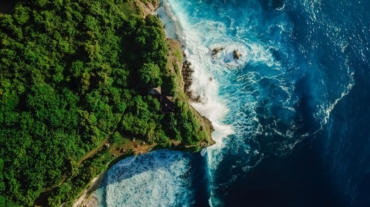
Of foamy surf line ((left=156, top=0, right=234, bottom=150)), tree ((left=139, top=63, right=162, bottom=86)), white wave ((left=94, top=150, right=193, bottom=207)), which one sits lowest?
white wave ((left=94, top=150, right=193, bottom=207))

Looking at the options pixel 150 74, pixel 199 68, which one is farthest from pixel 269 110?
pixel 150 74

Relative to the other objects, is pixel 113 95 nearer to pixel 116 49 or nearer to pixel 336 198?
pixel 116 49

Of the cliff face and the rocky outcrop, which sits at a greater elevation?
the rocky outcrop

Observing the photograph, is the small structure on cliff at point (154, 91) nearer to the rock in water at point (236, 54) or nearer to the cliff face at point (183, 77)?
the cliff face at point (183, 77)

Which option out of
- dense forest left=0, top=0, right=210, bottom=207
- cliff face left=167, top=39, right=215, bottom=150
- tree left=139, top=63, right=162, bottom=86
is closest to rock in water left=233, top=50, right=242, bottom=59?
cliff face left=167, top=39, right=215, bottom=150

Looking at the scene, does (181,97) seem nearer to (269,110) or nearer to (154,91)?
(154,91)

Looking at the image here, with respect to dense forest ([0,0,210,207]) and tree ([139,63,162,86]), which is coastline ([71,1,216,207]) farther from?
tree ([139,63,162,86])

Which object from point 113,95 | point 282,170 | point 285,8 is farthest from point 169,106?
point 285,8
